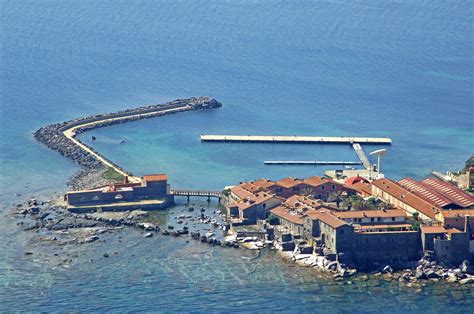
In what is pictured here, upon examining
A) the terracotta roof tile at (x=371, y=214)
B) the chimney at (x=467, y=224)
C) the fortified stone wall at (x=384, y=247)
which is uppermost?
the terracotta roof tile at (x=371, y=214)

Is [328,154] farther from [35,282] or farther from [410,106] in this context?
[35,282]

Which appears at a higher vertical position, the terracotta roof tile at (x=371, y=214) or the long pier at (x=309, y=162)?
the long pier at (x=309, y=162)

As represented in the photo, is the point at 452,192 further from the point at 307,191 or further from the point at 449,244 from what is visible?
the point at 307,191

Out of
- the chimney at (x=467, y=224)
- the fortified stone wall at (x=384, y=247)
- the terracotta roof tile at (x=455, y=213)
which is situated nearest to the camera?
the fortified stone wall at (x=384, y=247)

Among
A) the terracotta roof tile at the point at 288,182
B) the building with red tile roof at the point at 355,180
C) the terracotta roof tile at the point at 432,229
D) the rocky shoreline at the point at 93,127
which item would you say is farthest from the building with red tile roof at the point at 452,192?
the rocky shoreline at the point at 93,127

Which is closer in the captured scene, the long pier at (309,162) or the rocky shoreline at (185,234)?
the rocky shoreline at (185,234)

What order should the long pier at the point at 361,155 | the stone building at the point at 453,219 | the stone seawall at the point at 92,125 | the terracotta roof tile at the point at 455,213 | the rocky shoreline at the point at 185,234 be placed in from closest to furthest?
the rocky shoreline at the point at 185,234 → the stone building at the point at 453,219 → the terracotta roof tile at the point at 455,213 → the stone seawall at the point at 92,125 → the long pier at the point at 361,155

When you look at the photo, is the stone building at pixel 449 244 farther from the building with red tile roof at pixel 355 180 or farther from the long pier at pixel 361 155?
the long pier at pixel 361 155

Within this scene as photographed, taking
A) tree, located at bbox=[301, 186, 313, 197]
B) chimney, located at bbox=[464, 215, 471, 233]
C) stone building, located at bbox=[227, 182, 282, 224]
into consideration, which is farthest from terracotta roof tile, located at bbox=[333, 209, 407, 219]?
tree, located at bbox=[301, 186, 313, 197]
